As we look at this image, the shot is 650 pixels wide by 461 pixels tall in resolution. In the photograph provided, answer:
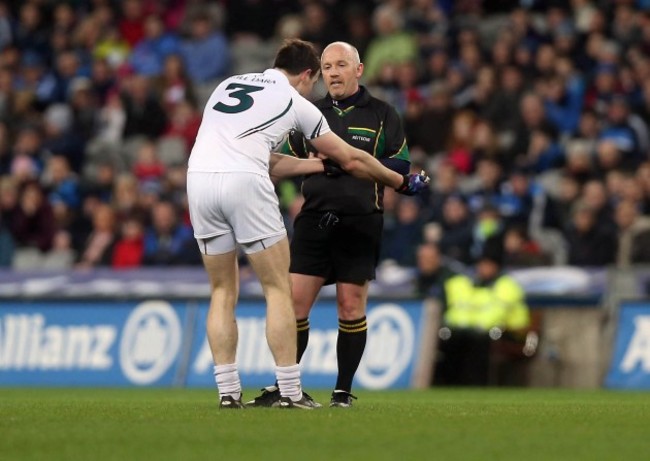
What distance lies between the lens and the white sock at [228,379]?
923cm

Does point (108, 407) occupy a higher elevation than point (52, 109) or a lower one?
lower

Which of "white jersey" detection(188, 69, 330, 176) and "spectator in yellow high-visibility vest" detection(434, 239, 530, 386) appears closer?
"white jersey" detection(188, 69, 330, 176)

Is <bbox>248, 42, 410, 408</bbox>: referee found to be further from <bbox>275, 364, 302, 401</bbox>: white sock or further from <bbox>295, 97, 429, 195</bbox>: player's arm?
<bbox>275, 364, 302, 401</bbox>: white sock

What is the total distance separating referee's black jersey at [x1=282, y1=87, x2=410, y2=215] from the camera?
10125mm

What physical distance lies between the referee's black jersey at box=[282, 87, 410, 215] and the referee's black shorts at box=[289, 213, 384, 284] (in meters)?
0.08

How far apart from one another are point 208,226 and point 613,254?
8969 mm

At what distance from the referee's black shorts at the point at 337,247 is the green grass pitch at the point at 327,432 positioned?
0.92m

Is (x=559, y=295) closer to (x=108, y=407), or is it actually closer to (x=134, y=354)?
(x=134, y=354)

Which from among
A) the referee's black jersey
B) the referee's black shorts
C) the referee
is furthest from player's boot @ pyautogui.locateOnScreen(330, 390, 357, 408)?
the referee's black jersey

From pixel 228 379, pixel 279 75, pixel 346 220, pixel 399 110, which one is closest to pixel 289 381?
pixel 228 379

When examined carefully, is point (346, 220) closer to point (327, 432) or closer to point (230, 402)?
point (230, 402)

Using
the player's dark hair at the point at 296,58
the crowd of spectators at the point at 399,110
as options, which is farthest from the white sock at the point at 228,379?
the crowd of spectators at the point at 399,110

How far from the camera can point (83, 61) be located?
24531 mm

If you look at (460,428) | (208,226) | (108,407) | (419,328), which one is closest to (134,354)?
(419,328)
